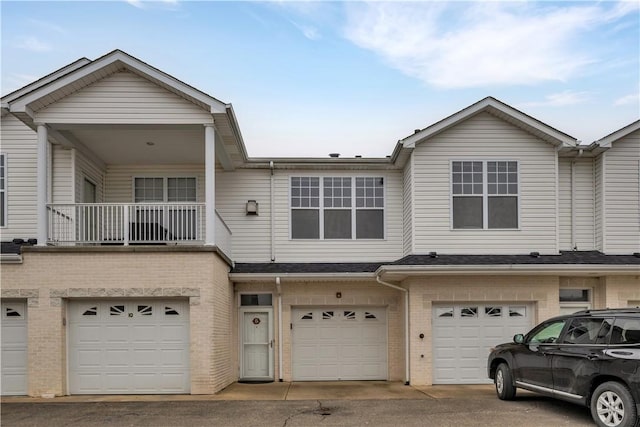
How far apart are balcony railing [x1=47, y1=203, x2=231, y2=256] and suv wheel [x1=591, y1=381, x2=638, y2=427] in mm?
8082

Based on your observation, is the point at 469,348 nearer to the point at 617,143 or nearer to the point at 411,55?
the point at 617,143

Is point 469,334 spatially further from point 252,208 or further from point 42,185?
point 42,185

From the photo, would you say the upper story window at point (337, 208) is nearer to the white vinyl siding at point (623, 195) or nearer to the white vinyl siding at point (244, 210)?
the white vinyl siding at point (244, 210)

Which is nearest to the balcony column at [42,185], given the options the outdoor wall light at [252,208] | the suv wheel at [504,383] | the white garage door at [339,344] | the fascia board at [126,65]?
the fascia board at [126,65]

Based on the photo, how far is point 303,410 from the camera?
36.1ft

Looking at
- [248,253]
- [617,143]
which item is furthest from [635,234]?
[248,253]

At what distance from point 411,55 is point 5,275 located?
1097cm

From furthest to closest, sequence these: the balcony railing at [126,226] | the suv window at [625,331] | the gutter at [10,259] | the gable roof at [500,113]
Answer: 1. the gable roof at [500,113]
2. the balcony railing at [126,226]
3. the gutter at [10,259]
4. the suv window at [625,331]

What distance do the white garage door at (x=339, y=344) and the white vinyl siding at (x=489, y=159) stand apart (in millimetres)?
2580

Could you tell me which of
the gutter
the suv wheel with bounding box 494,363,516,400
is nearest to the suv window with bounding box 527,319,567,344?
the suv wheel with bounding box 494,363,516,400

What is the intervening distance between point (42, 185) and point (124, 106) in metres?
2.36

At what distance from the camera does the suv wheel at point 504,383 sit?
11.4 metres

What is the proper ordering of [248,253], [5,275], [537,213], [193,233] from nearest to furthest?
[5,275], [193,233], [537,213], [248,253]

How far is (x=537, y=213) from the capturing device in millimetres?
15320
